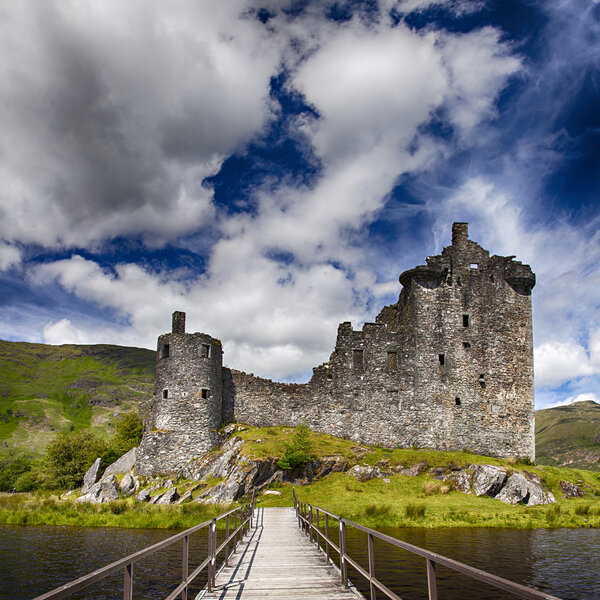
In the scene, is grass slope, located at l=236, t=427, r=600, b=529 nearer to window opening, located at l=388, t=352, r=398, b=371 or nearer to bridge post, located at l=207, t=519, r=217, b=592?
window opening, located at l=388, t=352, r=398, b=371

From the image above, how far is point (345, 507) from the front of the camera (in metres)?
28.8

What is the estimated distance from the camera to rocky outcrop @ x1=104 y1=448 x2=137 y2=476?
1543 inches

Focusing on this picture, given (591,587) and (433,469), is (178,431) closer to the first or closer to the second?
(433,469)

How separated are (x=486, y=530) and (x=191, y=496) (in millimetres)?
17653

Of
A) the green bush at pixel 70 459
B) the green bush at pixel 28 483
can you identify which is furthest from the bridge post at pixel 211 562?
the green bush at pixel 28 483

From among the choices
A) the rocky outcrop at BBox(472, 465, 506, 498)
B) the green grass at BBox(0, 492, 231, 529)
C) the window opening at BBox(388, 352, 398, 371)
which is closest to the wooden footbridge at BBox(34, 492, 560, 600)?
the green grass at BBox(0, 492, 231, 529)

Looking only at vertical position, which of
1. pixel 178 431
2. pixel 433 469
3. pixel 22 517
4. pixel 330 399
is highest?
pixel 330 399

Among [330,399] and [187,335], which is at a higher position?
[187,335]

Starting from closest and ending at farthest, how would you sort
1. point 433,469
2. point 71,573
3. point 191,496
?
point 71,573 < point 191,496 < point 433,469

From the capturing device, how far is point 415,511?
2708cm

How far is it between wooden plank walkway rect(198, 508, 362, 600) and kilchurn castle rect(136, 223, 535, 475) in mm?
23159

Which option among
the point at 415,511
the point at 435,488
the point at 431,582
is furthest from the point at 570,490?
the point at 431,582

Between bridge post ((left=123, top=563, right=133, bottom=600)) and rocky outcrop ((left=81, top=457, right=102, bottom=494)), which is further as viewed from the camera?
rocky outcrop ((left=81, top=457, right=102, bottom=494))

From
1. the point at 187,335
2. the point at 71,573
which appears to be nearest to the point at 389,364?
the point at 187,335
